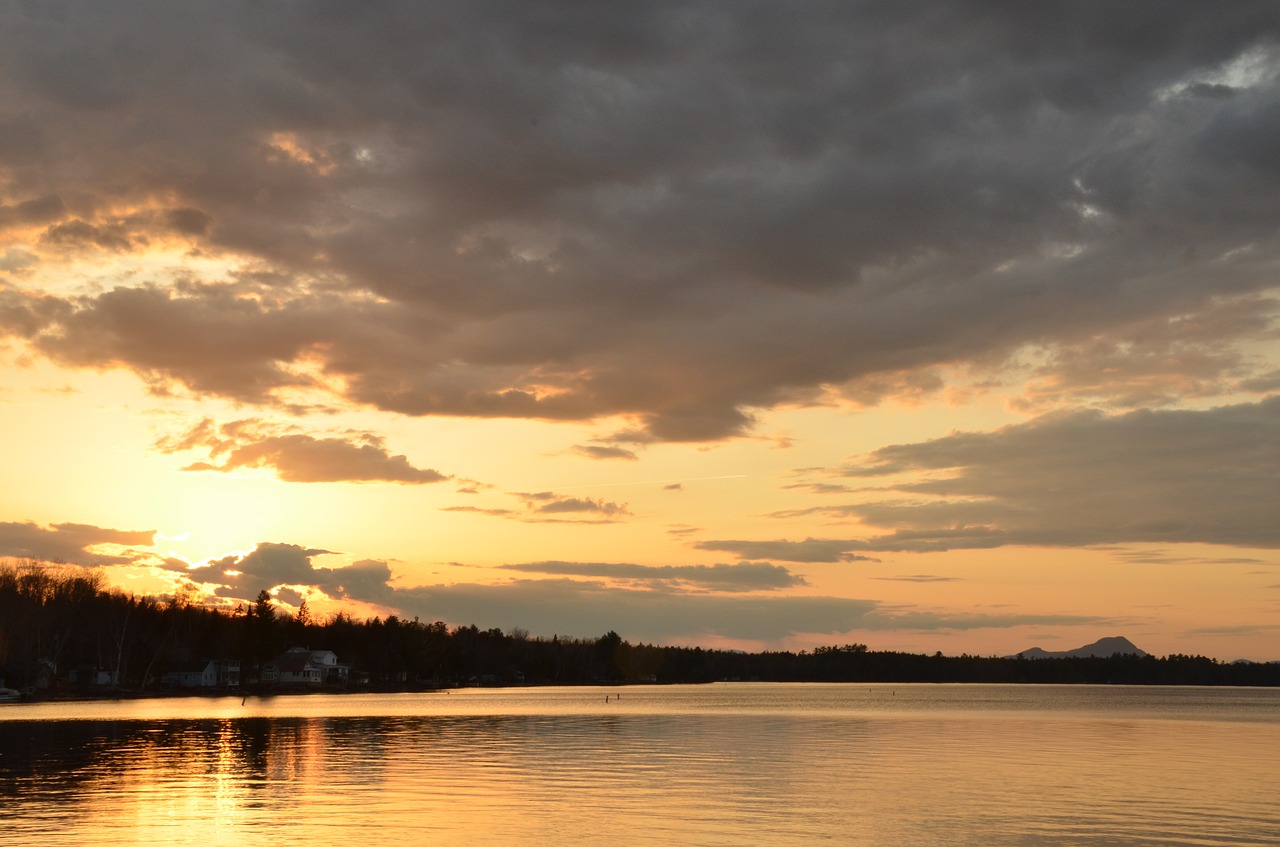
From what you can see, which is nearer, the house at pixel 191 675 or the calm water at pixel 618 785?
the calm water at pixel 618 785

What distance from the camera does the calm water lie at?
125 feet

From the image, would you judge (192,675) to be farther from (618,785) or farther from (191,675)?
(618,785)

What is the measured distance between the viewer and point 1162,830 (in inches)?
1564

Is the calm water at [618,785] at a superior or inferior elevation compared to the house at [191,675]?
superior

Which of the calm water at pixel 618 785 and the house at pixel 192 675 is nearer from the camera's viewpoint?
the calm water at pixel 618 785

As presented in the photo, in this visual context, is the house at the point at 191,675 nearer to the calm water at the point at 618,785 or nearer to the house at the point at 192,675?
the house at the point at 192,675

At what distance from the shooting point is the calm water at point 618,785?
38.1 m

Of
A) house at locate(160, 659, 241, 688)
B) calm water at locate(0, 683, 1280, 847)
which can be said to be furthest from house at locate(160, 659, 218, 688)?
calm water at locate(0, 683, 1280, 847)

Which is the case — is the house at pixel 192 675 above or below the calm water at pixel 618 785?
below

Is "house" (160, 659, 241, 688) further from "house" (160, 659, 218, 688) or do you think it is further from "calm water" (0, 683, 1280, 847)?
"calm water" (0, 683, 1280, 847)

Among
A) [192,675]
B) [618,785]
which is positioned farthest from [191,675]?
[618,785]

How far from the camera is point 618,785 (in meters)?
50.9

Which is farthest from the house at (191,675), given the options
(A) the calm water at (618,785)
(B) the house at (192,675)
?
(A) the calm water at (618,785)

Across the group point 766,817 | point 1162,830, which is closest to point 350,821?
point 766,817
